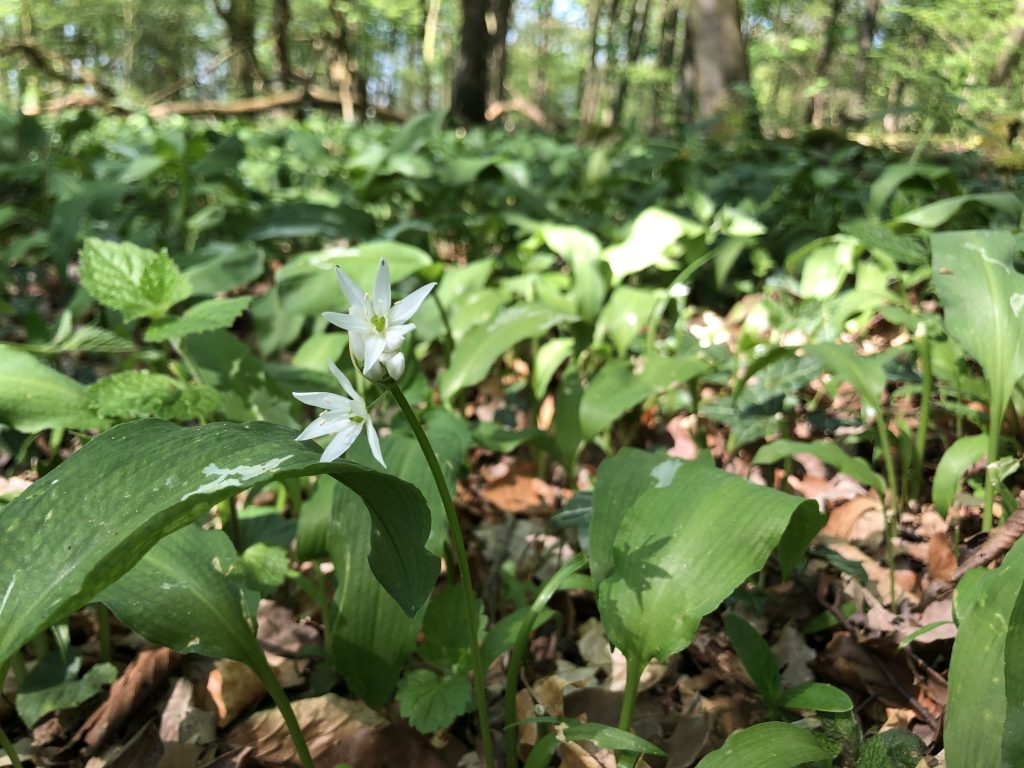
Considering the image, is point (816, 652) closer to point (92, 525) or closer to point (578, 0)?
point (92, 525)

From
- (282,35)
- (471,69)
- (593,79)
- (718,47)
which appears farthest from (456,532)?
(593,79)

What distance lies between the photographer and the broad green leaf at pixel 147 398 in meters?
1.35

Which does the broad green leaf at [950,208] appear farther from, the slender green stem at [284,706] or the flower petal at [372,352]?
the slender green stem at [284,706]

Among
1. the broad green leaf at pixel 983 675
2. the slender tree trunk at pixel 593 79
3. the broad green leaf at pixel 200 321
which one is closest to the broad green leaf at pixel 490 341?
the broad green leaf at pixel 200 321

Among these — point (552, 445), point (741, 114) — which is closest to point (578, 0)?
point (741, 114)

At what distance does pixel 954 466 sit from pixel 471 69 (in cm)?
898

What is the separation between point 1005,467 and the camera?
51.3 inches

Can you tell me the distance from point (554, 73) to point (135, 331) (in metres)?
28.1

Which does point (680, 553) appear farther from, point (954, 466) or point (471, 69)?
point (471, 69)

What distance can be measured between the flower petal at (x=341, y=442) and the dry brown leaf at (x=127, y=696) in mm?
928

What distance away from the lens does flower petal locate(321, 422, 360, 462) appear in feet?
2.47

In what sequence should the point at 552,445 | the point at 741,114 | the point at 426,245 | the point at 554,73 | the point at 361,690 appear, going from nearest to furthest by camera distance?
the point at 361,690 → the point at 552,445 → the point at 426,245 → the point at 741,114 → the point at 554,73

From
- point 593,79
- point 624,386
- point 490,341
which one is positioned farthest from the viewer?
point 593,79

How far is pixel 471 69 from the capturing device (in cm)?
930
